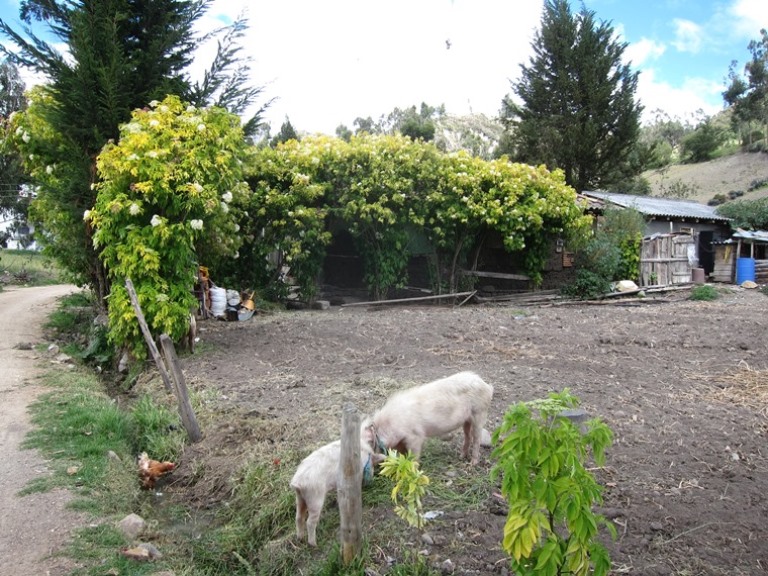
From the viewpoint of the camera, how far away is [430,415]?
4676 millimetres

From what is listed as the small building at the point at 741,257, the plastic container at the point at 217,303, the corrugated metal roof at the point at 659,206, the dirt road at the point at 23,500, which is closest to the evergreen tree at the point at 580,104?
the corrugated metal roof at the point at 659,206

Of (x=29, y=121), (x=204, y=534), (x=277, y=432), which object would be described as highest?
(x=29, y=121)

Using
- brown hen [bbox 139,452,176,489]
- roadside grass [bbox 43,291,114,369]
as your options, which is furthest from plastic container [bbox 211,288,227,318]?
brown hen [bbox 139,452,176,489]

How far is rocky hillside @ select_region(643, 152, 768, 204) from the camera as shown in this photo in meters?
36.3

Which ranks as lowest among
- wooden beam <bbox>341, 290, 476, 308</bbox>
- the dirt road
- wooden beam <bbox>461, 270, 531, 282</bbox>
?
the dirt road

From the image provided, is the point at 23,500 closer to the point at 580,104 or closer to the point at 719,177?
the point at 580,104

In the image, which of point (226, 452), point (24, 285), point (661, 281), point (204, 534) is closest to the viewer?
point (204, 534)

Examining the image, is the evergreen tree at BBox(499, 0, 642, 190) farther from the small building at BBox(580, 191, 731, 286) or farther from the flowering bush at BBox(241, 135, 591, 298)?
the flowering bush at BBox(241, 135, 591, 298)

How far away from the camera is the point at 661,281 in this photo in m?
18.5

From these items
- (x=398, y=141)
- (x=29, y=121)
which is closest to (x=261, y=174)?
(x=398, y=141)

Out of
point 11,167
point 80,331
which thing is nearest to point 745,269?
point 80,331

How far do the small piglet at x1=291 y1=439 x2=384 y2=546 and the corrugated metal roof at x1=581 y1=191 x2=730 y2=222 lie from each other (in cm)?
1745

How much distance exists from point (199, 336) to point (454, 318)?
5.25 meters

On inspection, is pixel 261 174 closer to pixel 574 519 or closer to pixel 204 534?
pixel 204 534
